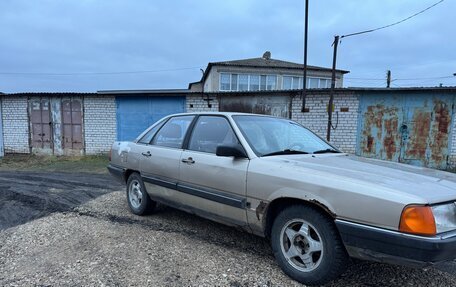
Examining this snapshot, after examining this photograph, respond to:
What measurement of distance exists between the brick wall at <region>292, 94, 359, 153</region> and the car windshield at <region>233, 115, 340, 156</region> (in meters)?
7.02

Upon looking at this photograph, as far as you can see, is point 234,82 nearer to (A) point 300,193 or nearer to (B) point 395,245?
(A) point 300,193

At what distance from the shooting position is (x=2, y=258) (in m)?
3.35

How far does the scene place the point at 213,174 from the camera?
133 inches

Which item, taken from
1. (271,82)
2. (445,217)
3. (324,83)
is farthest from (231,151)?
(324,83)

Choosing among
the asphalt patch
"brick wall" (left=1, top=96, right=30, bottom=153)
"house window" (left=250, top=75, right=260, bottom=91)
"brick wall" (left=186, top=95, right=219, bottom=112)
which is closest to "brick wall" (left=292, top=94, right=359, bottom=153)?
"brick wall" (left=186, top=95, right=219, bottom=112)

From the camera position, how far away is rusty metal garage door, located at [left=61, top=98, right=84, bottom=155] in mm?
12938

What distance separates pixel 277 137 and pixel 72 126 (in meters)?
11.7

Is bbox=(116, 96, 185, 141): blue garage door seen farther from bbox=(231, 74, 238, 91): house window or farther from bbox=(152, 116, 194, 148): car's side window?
bbox=(231, 74, 238, 91): house window

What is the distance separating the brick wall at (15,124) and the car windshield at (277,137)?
42.3 ft

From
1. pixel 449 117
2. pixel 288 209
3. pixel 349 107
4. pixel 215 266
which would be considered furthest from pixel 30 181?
pixel 449 117

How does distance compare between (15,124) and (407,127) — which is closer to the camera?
(407,127)

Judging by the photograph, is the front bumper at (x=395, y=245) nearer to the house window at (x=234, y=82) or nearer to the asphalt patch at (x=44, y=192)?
the asphalt patch at (x=44, y=192)

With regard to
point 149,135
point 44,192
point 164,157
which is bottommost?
point 44,192

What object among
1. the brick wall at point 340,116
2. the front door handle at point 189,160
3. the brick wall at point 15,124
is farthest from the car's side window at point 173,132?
the brick wall at point 15,124
